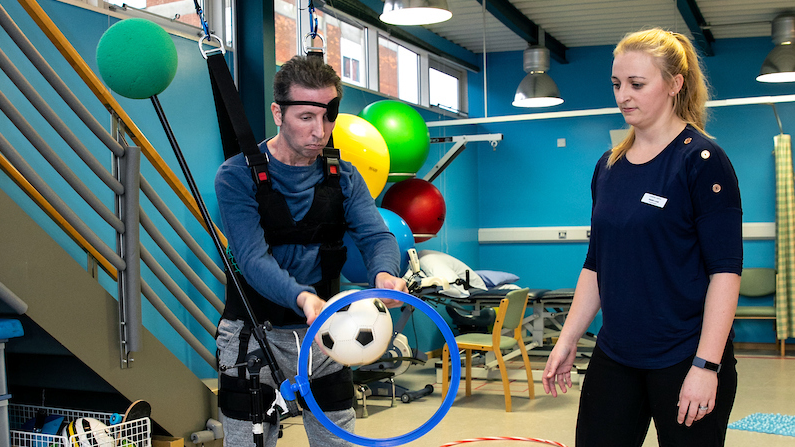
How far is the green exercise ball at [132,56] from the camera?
1819mm

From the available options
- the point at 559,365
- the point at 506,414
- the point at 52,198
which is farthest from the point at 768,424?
the point at 52,198

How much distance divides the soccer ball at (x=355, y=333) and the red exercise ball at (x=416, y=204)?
4247 mm

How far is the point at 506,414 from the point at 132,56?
395 cm

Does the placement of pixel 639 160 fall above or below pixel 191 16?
below

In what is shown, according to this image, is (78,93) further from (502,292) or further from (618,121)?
(618,121)

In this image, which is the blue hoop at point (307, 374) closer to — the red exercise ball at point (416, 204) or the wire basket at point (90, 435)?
the wire basket at point (90, 435)

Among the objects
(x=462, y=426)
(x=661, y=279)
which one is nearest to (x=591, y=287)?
(x=661, y=279)

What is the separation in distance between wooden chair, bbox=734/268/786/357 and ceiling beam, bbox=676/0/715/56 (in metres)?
2.60

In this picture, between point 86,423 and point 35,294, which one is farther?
point 86,423

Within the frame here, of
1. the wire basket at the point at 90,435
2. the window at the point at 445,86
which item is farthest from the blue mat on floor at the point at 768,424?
the window at the point at 445,86

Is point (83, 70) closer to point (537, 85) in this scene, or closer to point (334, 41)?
point (334, 41)

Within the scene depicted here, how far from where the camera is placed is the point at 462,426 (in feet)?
15.4

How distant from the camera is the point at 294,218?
5.92ft

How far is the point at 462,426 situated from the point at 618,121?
17.7 feet
